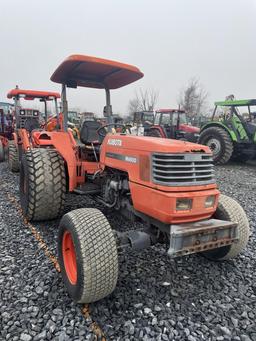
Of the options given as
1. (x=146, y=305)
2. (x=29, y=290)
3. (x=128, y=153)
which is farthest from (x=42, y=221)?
(x=146, y=305)

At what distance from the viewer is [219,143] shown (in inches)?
412

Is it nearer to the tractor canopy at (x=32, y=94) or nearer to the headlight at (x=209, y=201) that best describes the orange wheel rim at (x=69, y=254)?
the headlight at (x=209, y=201)

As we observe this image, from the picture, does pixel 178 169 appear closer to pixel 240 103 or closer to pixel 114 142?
pixel 114 142

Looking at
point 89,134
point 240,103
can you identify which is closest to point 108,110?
point 89,134

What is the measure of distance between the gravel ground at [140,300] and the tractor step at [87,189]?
0.68 meters

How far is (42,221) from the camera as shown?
4.23 meters

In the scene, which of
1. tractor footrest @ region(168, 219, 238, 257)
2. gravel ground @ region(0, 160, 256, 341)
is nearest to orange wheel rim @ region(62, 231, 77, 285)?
gravel ground @ region(0, 160, 256, 341)

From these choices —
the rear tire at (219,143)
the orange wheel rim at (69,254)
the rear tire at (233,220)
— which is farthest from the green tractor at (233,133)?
the orange wheel rim at (69,254)

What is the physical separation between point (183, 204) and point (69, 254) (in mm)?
1213

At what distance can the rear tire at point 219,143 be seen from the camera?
33.7 ft

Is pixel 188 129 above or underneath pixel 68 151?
underneath

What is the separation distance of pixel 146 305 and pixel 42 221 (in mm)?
2264

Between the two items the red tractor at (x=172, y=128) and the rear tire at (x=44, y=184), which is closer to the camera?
the rear tire at (x=44, y=184)

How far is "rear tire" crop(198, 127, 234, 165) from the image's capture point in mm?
10258
